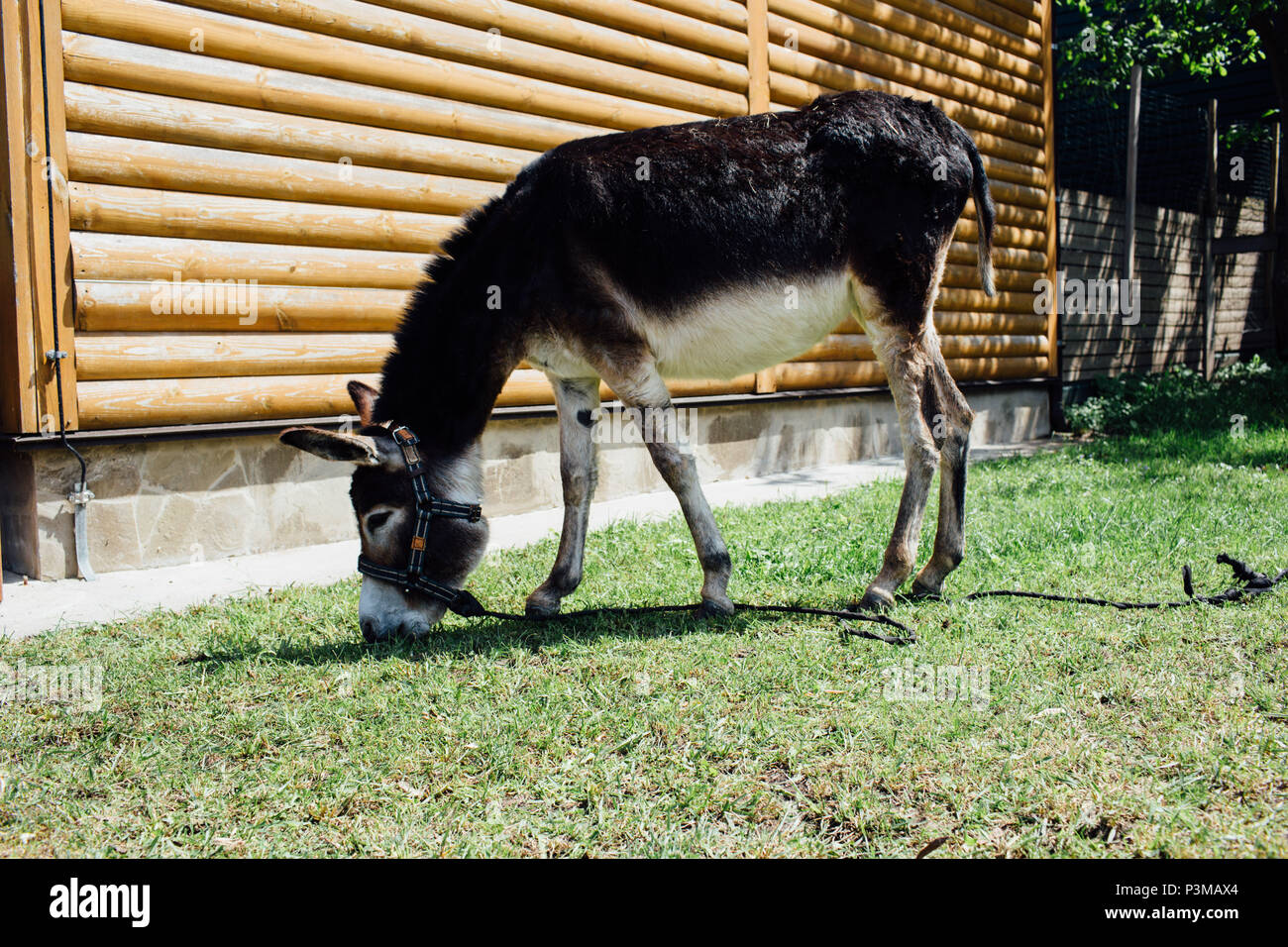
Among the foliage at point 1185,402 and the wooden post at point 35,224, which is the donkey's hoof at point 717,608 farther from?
the foliage at point 1185,402

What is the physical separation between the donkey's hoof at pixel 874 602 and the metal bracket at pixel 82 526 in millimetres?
4081

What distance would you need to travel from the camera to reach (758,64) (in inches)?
328

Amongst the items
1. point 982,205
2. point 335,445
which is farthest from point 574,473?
point 982,205

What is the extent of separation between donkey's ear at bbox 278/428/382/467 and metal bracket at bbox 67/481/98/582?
8.09ft

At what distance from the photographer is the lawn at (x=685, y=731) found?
7.04 ft

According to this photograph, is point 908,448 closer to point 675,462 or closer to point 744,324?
point 744,324

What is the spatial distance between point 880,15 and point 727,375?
295 inches

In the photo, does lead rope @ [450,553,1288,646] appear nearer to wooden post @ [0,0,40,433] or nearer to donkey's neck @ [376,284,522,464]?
donkey's neck @ [376,284,522,464]

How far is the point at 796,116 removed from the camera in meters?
4.05

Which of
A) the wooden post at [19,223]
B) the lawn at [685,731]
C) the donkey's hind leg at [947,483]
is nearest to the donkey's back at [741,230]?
the donkey's hind leg at [947,483]

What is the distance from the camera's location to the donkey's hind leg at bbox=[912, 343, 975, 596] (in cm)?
397

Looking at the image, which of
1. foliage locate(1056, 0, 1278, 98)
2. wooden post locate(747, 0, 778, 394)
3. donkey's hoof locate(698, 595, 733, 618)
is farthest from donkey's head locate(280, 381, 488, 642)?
foliage locate(1056, 0, 1278, 98)
